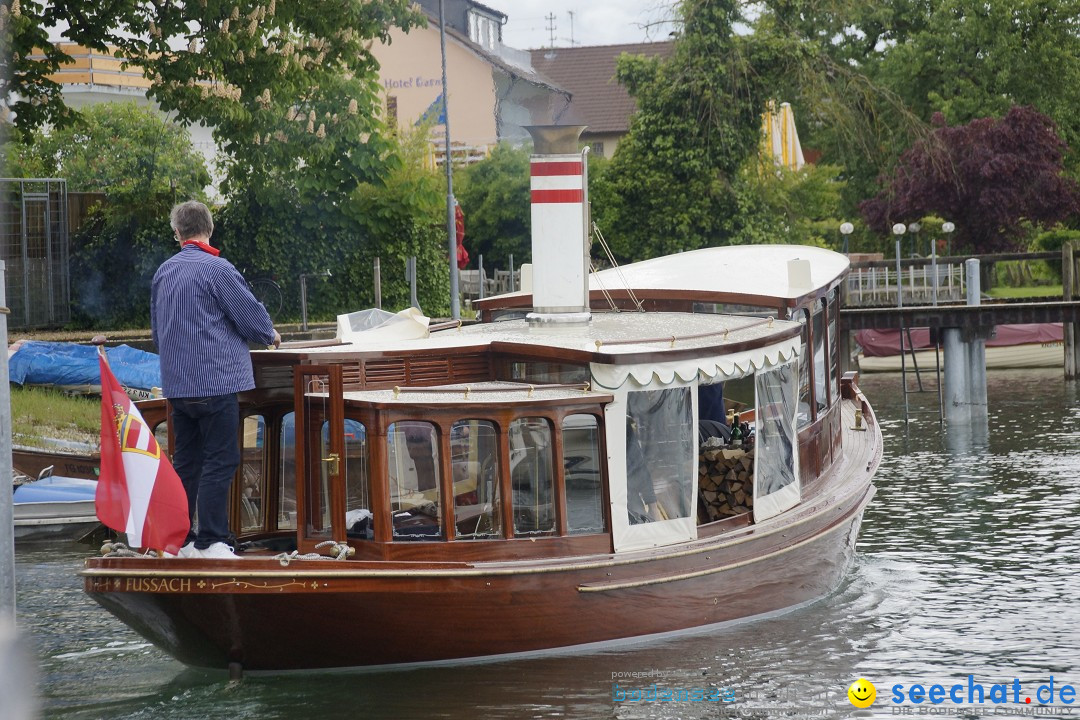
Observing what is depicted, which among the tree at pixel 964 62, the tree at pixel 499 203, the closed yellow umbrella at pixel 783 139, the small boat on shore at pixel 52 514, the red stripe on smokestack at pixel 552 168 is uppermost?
the tree at pixel 964 62

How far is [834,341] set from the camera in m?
13.6

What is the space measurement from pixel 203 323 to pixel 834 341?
7.39 meters

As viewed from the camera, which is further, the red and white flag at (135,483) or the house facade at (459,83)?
the house facade at (459,83)

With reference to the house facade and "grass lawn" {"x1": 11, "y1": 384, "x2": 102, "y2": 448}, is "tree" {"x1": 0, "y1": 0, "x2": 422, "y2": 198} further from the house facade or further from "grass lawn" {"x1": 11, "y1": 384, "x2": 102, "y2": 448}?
the house facade

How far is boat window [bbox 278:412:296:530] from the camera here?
9.37 meters

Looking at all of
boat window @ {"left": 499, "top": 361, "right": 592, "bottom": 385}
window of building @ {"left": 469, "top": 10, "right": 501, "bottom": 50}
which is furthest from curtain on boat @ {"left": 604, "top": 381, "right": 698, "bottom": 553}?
window of building @ {"left": 469, "top": 10, "right": 501, "bottom": 50}

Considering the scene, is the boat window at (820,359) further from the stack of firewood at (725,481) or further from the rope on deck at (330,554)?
the rope on deck at (330,554)

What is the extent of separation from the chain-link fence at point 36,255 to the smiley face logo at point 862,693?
18.6 meters

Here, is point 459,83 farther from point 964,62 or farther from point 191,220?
point 191,220

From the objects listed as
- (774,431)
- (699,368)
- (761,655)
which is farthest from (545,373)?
(761,655)

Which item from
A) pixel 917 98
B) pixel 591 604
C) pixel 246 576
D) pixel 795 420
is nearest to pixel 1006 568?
pixel 795 420

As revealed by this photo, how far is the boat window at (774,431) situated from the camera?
33.6 ft

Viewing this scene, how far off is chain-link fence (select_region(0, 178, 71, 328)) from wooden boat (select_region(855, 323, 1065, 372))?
60.3 ft

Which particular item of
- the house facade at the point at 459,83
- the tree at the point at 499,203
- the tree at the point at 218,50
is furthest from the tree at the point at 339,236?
the house facade at the point at 459,83
